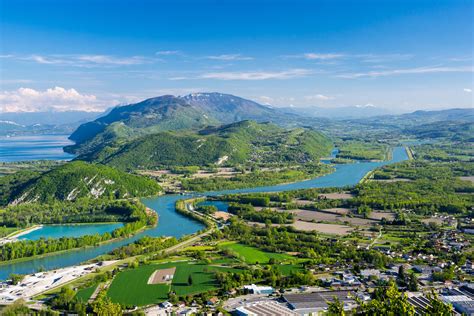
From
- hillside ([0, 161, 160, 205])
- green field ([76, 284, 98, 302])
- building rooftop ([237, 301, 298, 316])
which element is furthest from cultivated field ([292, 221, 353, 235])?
hillside ([0, 161, 160, 205])

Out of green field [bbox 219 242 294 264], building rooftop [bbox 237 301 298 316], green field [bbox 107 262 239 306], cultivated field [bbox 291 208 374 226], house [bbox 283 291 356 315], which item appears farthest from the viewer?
cultivated field [bbox 291 208 374 226]

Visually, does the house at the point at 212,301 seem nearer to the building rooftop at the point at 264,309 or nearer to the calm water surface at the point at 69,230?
the building rooftop at the point at 264,309

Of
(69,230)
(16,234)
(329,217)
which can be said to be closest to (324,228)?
(329,217)

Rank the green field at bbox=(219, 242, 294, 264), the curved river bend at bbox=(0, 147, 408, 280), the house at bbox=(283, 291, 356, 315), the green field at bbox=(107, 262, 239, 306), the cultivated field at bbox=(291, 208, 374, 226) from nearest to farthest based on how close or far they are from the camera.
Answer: the house at bbox=(283, 291, 356, 315) < the green field at bbox=(107, 262, 239, 306) < the curved river bend at bbox=(0, 147, 408, 280) < the green field at bbox=(219, 242, 294, 264) < the cultivated field at bbox=(291, 208, 374, 226)

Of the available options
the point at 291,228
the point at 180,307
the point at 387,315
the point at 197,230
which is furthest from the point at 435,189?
the point at 387,315

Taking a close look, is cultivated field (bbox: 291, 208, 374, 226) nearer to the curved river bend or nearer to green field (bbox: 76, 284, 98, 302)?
the curved river bend

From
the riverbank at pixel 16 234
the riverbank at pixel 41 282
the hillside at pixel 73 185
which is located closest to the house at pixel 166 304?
the riverbank at pixel 41 282
